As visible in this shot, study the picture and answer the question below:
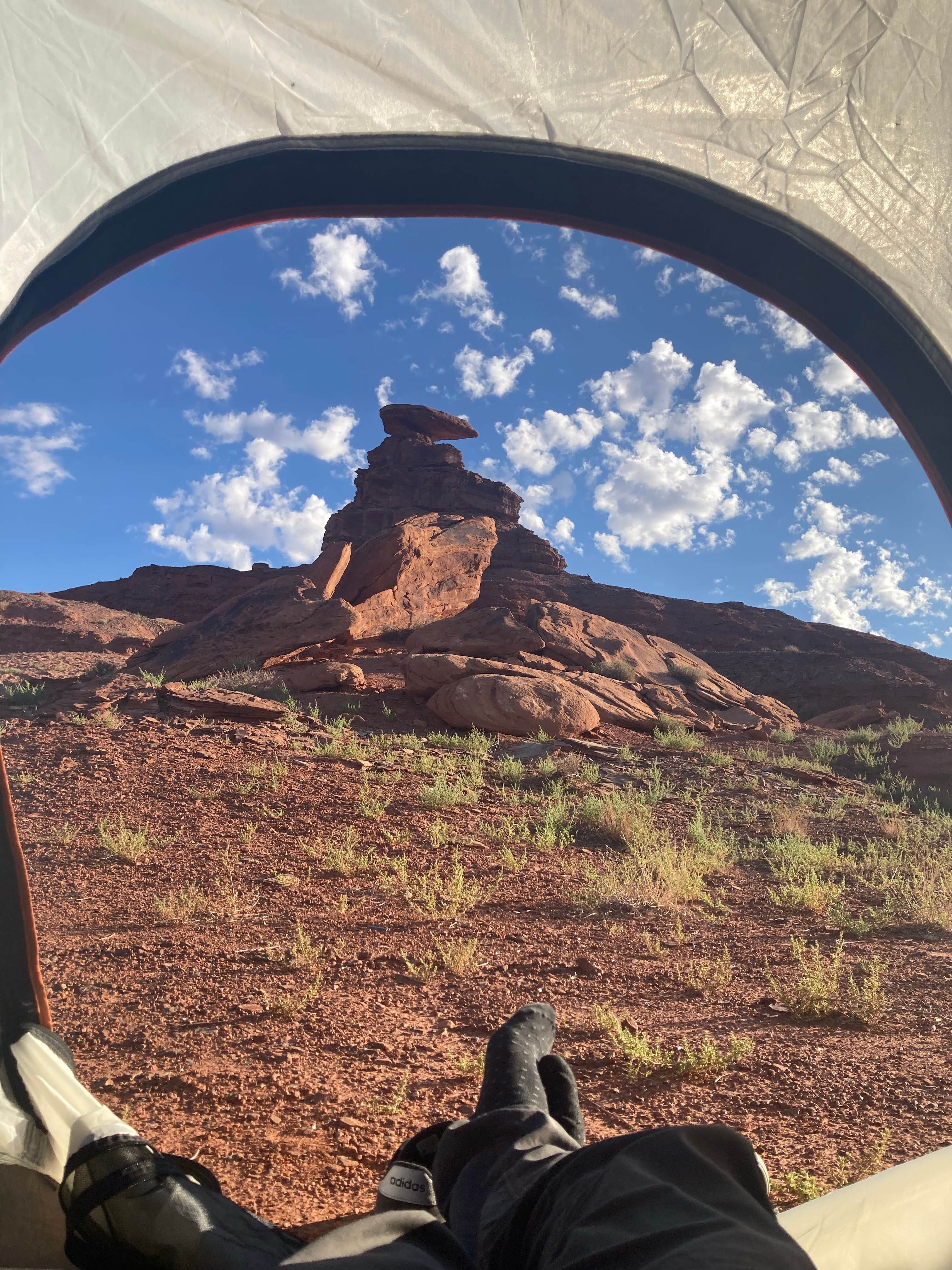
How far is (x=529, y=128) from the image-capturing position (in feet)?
5.71

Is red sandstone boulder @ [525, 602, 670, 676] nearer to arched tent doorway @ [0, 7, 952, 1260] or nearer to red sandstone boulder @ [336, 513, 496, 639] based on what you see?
red sandstone boulder @ [336, 513, 496, 639]

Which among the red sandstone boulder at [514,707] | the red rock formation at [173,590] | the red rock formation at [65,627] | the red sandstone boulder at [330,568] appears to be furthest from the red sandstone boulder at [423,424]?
the red sandstone boulder at [514,707]

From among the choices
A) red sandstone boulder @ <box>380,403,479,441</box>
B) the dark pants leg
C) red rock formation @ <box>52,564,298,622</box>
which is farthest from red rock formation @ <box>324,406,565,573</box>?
the dark pants leg

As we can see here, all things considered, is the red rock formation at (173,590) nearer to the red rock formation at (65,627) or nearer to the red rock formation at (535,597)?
the red rock formation at (535,597)

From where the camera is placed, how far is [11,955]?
5.08ft

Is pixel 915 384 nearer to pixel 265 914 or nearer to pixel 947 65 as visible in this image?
pixel 947 65

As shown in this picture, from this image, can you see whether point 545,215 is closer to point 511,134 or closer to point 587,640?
point 511,134

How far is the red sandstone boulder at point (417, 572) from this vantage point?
19.9m

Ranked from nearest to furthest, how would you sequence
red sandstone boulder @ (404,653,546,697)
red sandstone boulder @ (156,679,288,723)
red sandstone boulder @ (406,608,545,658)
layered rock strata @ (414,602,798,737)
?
red sandstone boulder @ (156,679,288,723)
layered rock strata @ (414,602,798,737)
red sandstone boulder @ (404,653,546,697)
red sandstone boulder @ (406,608,545,658)

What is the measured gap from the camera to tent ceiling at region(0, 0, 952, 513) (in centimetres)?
156

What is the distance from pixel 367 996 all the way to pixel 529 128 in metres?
3.25

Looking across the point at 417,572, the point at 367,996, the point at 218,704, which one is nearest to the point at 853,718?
the point at 417,572

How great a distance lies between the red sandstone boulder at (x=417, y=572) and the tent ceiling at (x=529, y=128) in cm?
1659

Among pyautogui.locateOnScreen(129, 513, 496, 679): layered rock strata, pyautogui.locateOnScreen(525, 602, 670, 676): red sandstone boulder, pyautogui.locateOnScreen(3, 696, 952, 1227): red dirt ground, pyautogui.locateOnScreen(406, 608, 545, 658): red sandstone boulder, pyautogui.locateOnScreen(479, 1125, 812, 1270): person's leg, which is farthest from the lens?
pyautogui.locateOnScreen(525, 602, 670, 676): red sandstone boulder
